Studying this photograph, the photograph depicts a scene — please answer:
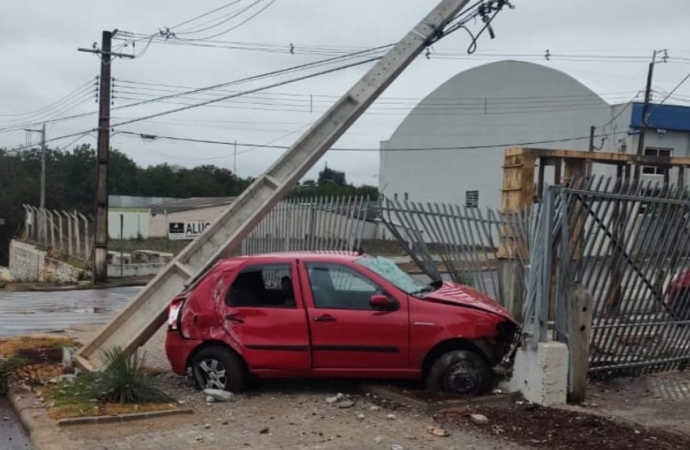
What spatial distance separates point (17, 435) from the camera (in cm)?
727

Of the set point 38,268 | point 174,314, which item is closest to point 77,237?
point 38,268

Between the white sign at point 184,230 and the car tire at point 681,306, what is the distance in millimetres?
45913

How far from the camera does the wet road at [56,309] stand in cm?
1622

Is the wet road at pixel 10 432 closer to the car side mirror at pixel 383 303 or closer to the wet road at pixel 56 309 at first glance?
the car side mirror at pixel 383 303

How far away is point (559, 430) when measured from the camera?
22.3 feet

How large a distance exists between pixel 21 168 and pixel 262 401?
77613 mm

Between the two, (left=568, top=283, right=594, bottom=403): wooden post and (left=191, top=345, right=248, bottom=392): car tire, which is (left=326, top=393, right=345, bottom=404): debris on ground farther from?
(left=568, top=283, right=594, bottom=403): wooden post

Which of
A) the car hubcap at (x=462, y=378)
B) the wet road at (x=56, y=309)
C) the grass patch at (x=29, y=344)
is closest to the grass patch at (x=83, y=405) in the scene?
the car hubcap at (x=462, y=378)

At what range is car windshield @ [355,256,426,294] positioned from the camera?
836 centimetres

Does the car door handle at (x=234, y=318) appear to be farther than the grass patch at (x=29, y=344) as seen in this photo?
No

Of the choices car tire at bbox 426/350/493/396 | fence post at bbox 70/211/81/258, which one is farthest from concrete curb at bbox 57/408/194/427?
fence post at bbox 70/211/81/258

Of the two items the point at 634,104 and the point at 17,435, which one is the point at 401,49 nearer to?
the point at 17,435

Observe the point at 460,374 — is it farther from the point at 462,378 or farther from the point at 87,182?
the point at 87,182

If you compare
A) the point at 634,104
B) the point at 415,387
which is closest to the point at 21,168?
the point at 634,104
